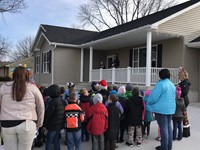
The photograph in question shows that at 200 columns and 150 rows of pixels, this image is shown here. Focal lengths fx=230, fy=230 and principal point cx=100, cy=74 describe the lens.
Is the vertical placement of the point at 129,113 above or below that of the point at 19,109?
below

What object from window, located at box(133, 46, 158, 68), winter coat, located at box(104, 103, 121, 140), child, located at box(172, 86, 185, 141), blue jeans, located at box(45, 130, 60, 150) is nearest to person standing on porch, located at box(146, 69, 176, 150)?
winter coat, located at box(104, 103, 121, 140)

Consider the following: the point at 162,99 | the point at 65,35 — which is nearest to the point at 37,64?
the point at 65,35

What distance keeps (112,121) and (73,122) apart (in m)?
0.79

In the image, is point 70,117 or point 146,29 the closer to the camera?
point 70,117

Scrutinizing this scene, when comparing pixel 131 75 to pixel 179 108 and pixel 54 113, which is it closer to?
pixel 179 108

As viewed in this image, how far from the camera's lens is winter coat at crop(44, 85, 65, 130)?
162 inches

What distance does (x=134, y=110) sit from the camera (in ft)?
16.4

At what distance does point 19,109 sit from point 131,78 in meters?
10.3

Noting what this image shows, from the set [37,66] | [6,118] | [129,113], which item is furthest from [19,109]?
[37,66]

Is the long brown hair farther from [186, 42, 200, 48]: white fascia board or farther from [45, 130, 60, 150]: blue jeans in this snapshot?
[186, 42, 200, 48]: white fascia board

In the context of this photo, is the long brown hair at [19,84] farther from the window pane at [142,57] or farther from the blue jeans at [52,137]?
the window pane at [142,57]

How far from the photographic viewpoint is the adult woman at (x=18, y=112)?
2812mm

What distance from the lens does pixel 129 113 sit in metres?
5.03

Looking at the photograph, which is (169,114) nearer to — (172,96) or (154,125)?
(172,96)
